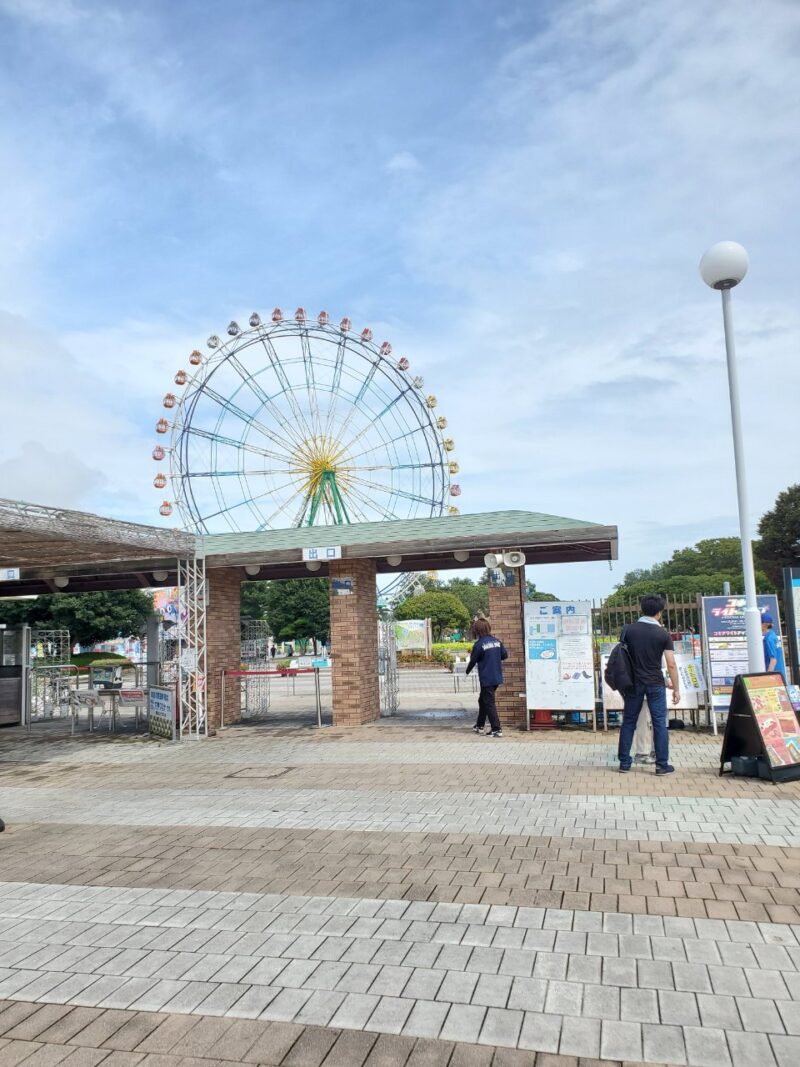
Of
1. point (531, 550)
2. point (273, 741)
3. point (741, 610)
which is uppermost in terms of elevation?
point (531, 550)

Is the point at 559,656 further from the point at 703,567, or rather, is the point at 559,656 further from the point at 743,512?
the point at 703,567

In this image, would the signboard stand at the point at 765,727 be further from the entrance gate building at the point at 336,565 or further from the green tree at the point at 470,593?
the green tree at the point at 470,593

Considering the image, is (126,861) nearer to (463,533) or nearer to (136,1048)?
(136,1048)

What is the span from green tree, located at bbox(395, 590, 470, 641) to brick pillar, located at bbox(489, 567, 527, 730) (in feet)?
122

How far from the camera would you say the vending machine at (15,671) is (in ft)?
58.3

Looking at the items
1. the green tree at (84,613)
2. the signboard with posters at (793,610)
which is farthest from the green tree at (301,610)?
the signboard with posters at (793,610)

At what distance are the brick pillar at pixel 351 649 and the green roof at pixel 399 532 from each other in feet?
2.08

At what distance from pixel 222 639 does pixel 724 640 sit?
8.82 meters

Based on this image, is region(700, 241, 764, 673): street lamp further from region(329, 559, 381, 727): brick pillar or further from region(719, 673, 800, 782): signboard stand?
region(329, 559, 381, 727): brick pillar

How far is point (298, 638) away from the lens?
56938mm

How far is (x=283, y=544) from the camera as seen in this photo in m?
14.1

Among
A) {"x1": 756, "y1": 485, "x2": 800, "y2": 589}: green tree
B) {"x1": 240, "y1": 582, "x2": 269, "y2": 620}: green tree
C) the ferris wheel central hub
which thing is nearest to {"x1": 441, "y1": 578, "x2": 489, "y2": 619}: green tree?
{"x1": 240, "y1": 582, "x2": 269, "y2": 620}: green tree

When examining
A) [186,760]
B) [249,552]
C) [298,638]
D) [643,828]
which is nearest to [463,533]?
[249,552]

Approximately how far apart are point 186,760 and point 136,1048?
818cm
